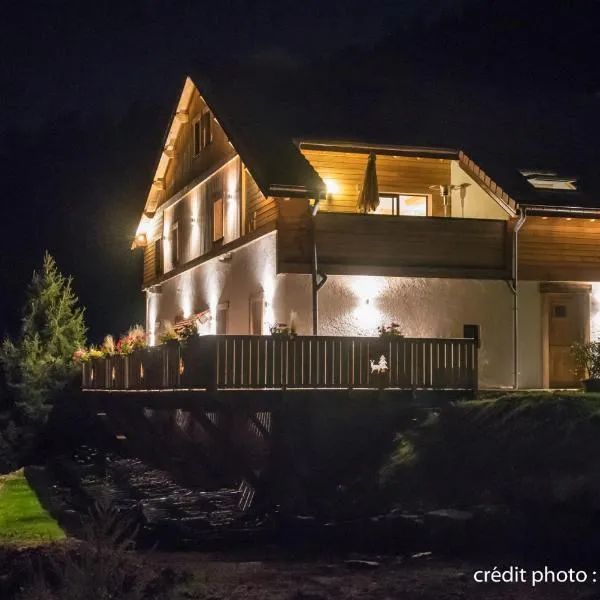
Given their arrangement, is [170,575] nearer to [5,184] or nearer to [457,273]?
[457,273]

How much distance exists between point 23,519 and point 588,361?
12.8 m

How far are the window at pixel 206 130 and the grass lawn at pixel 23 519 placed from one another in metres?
→ 10.8

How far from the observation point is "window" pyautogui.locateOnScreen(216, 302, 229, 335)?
3012cm

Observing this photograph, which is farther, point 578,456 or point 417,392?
point 417,392

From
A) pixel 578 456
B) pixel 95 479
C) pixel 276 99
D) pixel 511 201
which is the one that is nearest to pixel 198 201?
pixel 276 99

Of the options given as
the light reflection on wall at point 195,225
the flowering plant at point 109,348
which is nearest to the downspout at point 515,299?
the light reflection on wall at point 195,225

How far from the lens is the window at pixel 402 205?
28228 millimetres

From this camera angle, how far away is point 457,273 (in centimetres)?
2647

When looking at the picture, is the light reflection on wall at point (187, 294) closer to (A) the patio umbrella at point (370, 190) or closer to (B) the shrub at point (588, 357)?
(A) the patio umbrella at point (370, 190)

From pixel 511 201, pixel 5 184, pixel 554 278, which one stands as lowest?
pixel 554 278

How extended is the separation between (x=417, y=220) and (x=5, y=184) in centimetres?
4987

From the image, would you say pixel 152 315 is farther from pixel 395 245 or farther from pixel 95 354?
pixel 395 245

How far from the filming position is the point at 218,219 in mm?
31359

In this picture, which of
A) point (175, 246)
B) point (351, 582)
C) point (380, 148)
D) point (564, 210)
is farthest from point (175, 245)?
point (351, 582)
